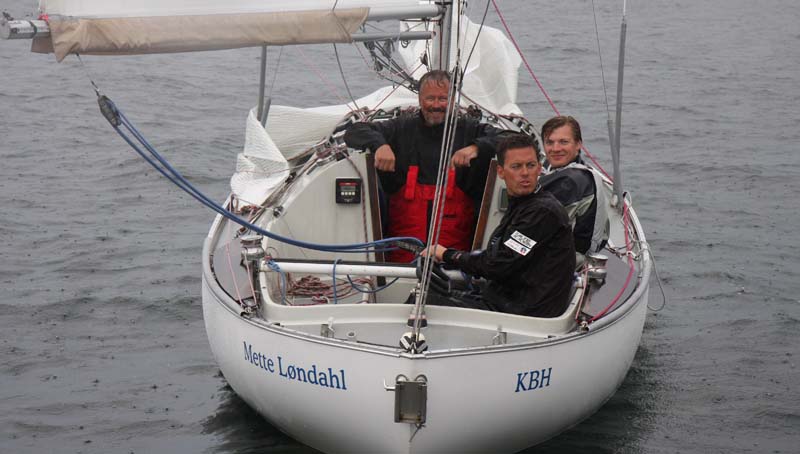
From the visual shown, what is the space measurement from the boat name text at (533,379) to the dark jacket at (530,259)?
355 mm

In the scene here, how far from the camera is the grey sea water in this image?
6.07 meters

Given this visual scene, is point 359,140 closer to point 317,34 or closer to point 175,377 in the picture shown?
point 317,34

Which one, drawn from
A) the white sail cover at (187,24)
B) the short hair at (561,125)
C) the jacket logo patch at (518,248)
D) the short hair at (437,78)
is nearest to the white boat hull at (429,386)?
the jacket logo patch at (518,248)

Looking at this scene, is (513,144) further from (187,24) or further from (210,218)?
(210,218)

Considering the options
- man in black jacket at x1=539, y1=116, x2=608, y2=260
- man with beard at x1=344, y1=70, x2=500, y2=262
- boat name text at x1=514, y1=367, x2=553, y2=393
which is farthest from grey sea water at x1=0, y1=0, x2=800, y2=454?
man with beard at x1=344, y1=70, x2=500, y2=262

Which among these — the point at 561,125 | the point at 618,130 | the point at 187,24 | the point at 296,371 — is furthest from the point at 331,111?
the point at 296,371

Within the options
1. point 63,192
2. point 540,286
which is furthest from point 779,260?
point 63,192

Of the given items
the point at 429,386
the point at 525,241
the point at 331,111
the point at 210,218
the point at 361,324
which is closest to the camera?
the point at 429,386

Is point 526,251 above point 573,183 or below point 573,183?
below

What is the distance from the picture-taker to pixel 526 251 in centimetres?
493

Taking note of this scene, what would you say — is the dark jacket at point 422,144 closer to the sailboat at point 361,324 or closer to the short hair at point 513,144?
the sailboat at point 361,324

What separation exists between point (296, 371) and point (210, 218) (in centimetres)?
544

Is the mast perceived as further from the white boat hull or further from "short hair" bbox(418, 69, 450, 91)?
the white boat hull

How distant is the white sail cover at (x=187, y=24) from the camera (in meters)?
4.53
